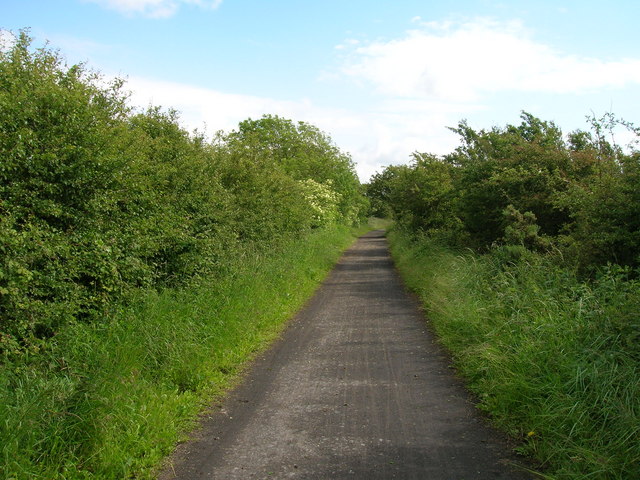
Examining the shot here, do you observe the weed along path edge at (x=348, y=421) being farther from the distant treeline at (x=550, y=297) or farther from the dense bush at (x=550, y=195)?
the dense bush at (x=550, y=195)

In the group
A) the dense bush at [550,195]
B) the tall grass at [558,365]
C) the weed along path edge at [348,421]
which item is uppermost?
the dense bush at [550,195]

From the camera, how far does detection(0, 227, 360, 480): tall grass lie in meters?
4.07

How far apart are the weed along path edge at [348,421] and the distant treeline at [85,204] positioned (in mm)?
2220

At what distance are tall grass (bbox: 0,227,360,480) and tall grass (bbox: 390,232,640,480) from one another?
3.11 m

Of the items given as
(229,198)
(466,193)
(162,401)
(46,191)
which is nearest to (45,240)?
(46,191)

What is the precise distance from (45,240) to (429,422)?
455 cm

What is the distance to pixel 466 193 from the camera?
1559 centimetres

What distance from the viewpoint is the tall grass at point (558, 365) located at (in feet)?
13.3

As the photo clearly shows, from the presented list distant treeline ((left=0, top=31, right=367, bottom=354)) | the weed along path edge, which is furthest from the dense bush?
distant treeline ((left=0, top=31, right=367, bottom=354))

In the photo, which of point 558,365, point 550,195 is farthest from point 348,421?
point 550,195

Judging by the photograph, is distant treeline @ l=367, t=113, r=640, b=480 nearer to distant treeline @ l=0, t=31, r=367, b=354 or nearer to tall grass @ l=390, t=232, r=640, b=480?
tall grass @ l=390, t=232, r=640, b=480

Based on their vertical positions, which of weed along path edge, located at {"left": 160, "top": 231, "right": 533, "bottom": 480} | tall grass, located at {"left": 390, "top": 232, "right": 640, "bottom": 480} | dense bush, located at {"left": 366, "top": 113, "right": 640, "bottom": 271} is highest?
dense bush, located at {"left": 366, "top": 113, "right": 640, "bottom": 271}

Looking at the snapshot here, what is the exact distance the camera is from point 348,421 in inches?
205

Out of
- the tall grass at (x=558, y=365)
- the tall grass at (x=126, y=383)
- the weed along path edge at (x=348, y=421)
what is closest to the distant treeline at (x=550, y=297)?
the tall grass at (x=558, y=365)
